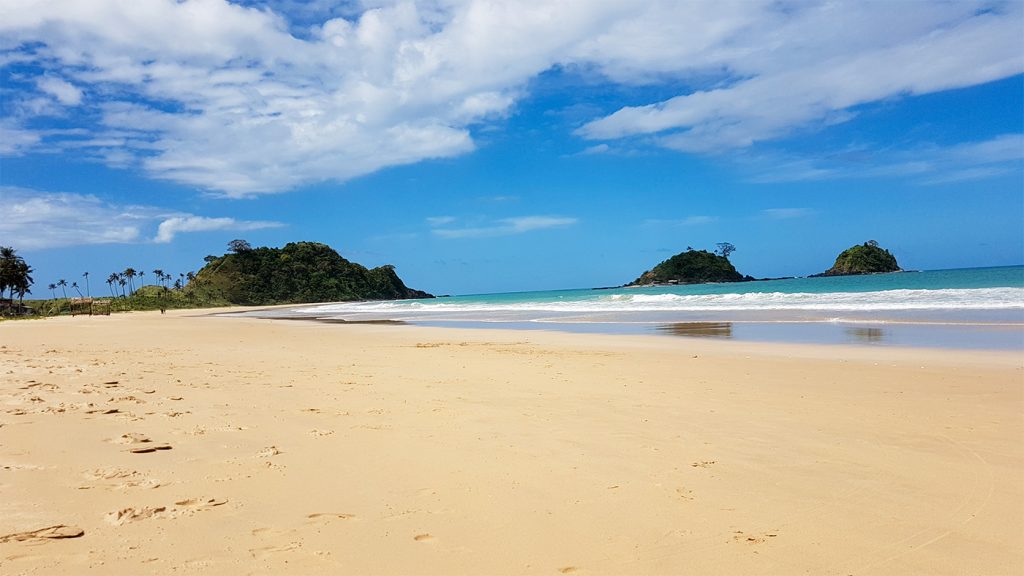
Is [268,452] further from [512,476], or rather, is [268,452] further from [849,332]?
[849,332]

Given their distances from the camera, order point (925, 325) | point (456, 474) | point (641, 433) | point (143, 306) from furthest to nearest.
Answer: point (143, 306)
point (925, 325)
point (641, 433)
point (456, 474)

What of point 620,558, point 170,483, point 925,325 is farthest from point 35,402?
point 925,325

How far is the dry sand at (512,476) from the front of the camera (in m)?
2.99

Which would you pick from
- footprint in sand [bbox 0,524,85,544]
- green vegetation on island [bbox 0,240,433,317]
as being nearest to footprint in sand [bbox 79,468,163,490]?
footprint in sand [bbox 0,524,85,544]

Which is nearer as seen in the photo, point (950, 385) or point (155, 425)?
point (155, 425)

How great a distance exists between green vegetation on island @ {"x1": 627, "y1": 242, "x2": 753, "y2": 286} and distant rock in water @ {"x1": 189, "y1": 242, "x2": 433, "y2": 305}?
6707cm

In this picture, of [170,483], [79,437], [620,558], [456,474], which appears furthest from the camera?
[79,437]

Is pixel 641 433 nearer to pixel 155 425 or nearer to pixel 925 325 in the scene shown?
pixel 155 425

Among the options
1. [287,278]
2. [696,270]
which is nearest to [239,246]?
[287,278]

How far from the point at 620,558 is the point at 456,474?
1586mm

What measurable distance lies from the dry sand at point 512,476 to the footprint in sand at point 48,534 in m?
0.01

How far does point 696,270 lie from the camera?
13200cm

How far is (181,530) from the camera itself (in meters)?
3.17

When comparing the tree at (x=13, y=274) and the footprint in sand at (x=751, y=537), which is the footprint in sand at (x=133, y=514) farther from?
the tree at (x=13, y=274)
